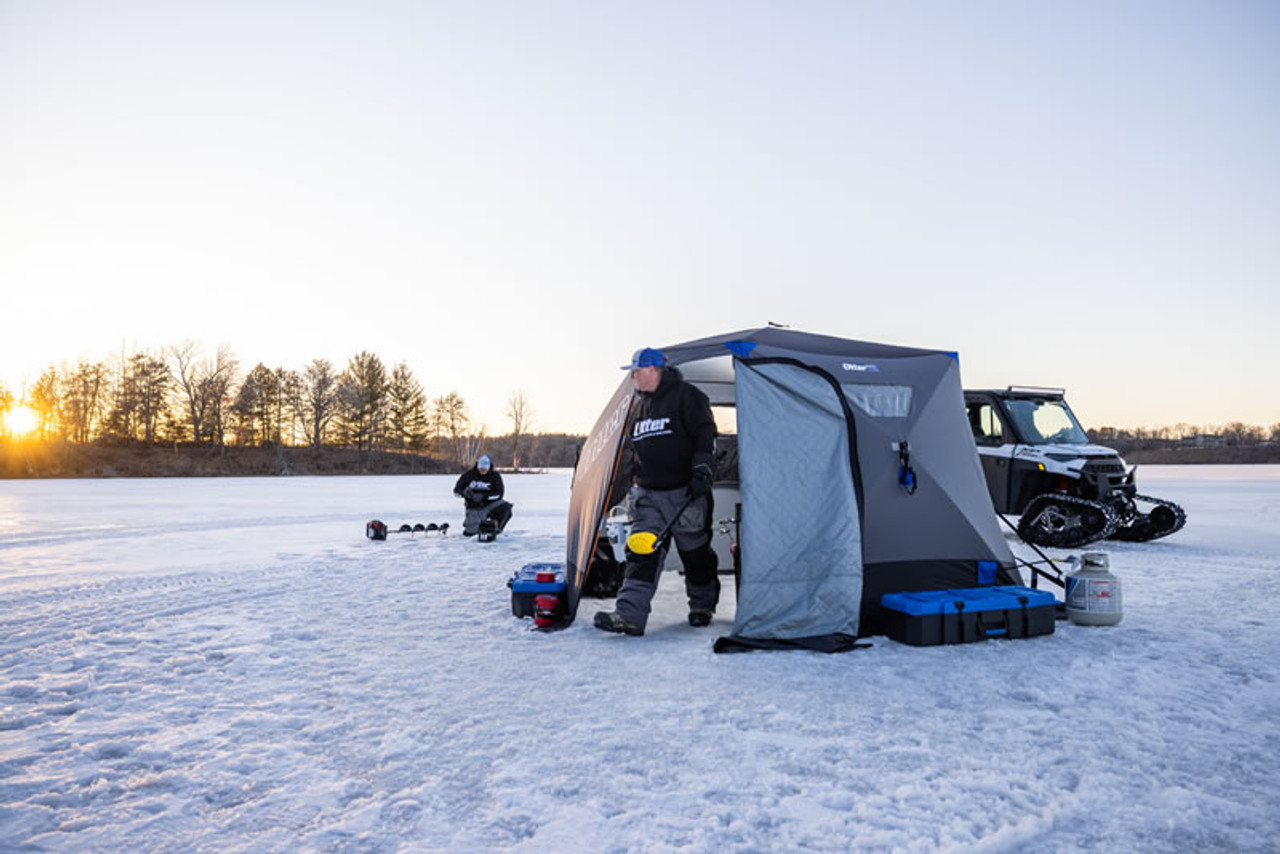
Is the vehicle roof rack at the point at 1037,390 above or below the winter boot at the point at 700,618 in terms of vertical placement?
above

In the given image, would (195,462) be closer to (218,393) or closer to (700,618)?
(218,393)

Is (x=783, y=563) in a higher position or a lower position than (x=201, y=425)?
lower

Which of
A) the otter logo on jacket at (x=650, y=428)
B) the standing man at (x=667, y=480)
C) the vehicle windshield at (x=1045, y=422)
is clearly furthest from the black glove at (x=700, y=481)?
the vehicle windshield at (x=1045, y=422)

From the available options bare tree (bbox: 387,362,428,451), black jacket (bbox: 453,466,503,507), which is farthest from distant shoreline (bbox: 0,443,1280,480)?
black jacket (bbox: 453,466,503,507)

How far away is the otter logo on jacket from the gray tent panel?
21.8 inches

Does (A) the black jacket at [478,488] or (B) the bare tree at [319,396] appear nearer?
(A) the black jacket at [478,488]

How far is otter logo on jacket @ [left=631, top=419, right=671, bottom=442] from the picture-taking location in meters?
5.63

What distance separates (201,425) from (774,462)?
6405cm

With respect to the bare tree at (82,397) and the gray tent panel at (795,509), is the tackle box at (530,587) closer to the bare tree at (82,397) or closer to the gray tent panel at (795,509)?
the gray tent panel at (795,509)

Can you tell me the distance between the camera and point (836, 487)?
555cm

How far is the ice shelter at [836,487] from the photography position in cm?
530

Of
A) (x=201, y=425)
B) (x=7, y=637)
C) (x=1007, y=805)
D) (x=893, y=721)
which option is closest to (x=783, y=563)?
(x=893, y=721)

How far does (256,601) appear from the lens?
656 centimetres

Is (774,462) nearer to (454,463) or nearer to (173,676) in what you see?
(173,676)
